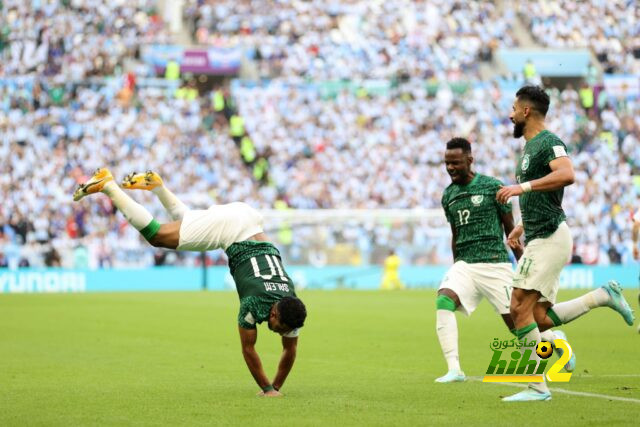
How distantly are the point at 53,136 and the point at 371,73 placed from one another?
14031 millimetres

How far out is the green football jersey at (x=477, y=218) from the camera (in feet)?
36.6

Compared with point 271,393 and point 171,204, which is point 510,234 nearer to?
point 271,393

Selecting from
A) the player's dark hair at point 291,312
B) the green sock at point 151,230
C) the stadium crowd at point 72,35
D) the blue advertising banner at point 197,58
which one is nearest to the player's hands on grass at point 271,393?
the player's dark hair at point 291,312

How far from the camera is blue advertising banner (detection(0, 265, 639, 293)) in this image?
35.8 m

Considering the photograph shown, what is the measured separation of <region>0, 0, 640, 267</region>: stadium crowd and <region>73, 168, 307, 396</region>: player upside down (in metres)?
26.3

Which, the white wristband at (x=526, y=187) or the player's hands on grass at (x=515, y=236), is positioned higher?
the white wristband at (x=526, y=187)

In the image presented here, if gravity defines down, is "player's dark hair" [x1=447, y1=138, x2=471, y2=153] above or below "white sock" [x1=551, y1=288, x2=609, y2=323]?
above

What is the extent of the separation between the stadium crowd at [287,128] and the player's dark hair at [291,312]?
2741cm

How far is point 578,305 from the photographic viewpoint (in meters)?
10.7

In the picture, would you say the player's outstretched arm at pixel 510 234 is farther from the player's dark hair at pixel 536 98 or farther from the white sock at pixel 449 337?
the player's dark hair at pixel 536 98

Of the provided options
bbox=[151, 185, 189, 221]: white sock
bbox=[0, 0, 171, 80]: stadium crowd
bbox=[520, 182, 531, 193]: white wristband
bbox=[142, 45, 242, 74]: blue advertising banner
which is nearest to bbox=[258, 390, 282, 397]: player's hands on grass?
bbox=[151, 185, 189, 221]: white sock

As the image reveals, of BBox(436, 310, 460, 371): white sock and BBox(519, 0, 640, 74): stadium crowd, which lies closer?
BBox(436, 310, 460, 371): white sock

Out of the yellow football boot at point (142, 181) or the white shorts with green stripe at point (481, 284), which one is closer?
the yellow football boot at point (142, 181)

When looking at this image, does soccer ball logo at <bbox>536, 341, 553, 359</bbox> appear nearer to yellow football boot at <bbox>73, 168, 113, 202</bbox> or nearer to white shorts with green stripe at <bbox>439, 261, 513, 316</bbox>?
white shorts with green stripe at <bbox>439, 261, 513, 316</bbox>
